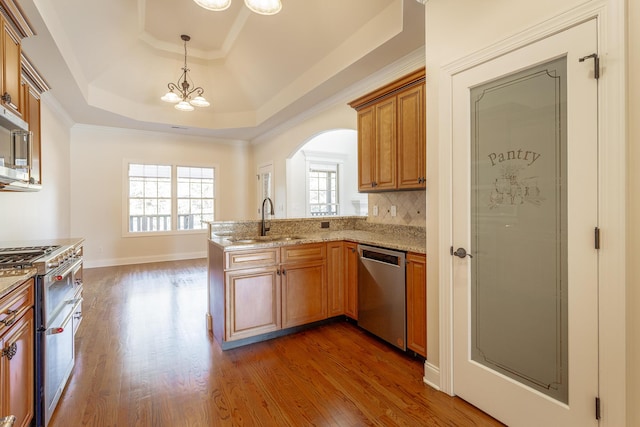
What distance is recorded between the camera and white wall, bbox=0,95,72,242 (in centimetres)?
354

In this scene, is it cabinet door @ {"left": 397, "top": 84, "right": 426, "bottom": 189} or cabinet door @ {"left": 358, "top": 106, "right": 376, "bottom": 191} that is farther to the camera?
cabinet door @ {"left": 358, "top": 106, "right": 376, "bottom": 191}

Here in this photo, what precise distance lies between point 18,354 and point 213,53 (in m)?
4.94

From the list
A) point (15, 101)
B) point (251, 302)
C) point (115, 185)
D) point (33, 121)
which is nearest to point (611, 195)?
point (251, 302)

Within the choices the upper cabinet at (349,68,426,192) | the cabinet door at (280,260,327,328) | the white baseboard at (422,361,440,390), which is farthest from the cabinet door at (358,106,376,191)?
the white baseboard at (422,361,440,390)

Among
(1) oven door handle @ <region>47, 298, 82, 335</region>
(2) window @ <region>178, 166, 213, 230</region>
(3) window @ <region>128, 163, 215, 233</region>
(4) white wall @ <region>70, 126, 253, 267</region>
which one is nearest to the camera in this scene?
(1) oven door handle @ <region>47, 298, 82, 335</region>

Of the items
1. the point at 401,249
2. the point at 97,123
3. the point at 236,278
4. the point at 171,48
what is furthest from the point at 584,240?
the point at 97,123

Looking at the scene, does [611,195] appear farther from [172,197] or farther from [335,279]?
[172,197]

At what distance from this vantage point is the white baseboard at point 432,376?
2170 mm

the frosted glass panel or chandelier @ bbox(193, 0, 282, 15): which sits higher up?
chandelier @ bbox(193, 0, 282, 15)

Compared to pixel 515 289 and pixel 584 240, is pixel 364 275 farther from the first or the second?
pixel 584 240

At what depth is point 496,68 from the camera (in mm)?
1821

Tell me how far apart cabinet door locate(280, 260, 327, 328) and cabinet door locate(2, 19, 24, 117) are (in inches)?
90.2

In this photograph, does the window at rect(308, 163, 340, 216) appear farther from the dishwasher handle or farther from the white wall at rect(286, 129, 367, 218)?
the dishwasher handle

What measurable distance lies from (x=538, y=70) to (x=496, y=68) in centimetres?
23
